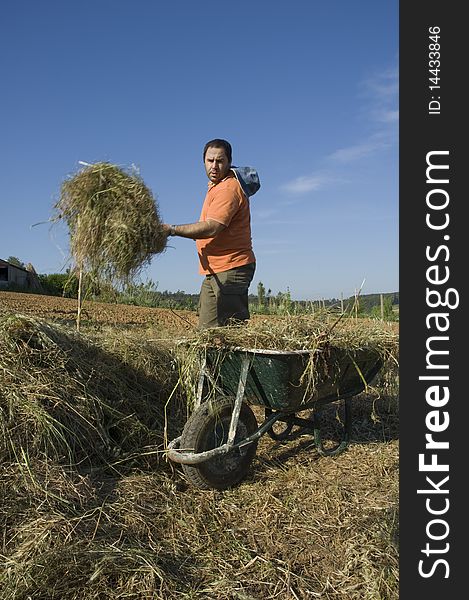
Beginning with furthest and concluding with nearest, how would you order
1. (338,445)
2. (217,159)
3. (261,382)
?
(338,445) < (217,159) < (261,382)

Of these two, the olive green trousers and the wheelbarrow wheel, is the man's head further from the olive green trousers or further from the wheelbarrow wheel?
the wheelbarrow wheel

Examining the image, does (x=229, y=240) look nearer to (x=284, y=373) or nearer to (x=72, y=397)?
(x=284, y=373)

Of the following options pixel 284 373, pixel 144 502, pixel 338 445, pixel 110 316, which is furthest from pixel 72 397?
pixel 110 316

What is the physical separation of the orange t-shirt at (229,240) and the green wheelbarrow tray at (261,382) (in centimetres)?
73

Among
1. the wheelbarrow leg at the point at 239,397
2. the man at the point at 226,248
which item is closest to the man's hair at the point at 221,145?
the man at the point at 226,248

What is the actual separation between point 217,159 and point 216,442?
1759 mm

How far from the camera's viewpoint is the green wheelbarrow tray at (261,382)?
302 centimetres

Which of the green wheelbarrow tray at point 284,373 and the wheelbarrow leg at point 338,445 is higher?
the green wheelbarrow tray at point 284,373

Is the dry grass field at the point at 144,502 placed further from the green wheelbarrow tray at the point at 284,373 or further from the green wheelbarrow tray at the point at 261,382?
the green wheelbarrow tray at the point at 284,373

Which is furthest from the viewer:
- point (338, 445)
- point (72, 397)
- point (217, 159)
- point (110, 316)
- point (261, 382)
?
point (110, 316)

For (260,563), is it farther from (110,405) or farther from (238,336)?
(110,405)

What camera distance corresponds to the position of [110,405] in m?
3.66

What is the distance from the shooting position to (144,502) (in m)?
2.88

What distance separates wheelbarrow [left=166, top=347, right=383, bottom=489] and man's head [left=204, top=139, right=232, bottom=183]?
1210mm
